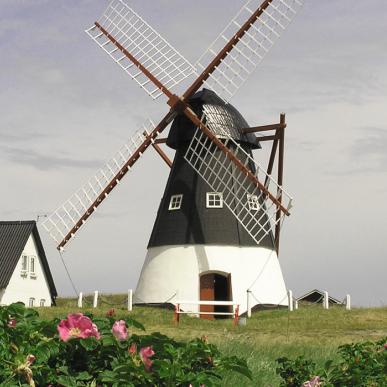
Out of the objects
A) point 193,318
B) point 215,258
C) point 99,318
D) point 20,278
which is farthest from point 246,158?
point 99,318

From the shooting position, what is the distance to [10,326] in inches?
177

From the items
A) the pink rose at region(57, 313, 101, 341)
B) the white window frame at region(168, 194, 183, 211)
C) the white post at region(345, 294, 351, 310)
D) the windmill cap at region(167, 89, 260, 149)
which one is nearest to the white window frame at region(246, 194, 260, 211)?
the windmill cap at region(167, 89, 260, 149)

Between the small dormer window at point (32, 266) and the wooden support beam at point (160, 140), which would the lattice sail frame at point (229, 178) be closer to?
the wooden support beam at point (160, 140)

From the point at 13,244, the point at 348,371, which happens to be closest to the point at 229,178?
the point at 13,244

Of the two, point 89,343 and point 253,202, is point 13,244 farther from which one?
point 89,343

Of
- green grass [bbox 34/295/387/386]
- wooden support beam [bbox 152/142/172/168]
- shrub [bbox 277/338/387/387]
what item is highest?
wooden support beam [bbox 152/142/172/168]

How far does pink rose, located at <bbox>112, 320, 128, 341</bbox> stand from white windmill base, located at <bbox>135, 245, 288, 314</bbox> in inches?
873

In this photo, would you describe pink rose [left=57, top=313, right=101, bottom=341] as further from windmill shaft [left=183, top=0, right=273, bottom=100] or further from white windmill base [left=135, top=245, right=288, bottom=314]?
windmill shaft [left=183, top=0, right=273, bottom=100]

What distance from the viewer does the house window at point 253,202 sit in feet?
88.5

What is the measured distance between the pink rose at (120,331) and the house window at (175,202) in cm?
2294

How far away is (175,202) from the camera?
2759cm

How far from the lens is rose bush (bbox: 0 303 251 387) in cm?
398

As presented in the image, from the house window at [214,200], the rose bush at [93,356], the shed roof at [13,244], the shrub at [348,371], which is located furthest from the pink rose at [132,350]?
the shed roof at [13,244]

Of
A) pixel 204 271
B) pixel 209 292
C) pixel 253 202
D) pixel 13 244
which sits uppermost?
pixel 253 202
